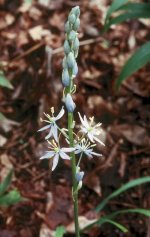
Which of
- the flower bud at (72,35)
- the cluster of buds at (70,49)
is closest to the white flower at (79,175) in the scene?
the cluster of buds at (70,49)

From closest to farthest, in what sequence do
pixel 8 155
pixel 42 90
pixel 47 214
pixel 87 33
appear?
pixel 47 214, pixel 8 155, pixel 42 90, pixel 87 33

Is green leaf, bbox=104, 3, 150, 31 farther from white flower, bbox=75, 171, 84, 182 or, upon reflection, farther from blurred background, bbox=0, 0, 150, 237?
white flower, bbox=75, 171, 84, 182

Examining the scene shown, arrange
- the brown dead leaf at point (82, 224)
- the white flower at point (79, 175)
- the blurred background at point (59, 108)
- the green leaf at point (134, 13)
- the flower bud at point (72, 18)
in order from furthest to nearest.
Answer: the green leaf at point (134, 13) → the blurred background at point (59, 108) → the brown dead leaf at point (82, 224) → the white flower at point (79, 175) → the flower bud at point (72, 18)

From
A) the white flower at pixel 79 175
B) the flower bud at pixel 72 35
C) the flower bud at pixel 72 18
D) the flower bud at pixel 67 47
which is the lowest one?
the white flower at pixel 79 175

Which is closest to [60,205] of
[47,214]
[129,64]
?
[47,214]

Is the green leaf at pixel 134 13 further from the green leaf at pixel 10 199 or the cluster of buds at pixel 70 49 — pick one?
the cluster of buds at pixel 70 49

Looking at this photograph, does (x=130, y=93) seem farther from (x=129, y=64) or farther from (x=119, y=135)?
(x=129, y=64)

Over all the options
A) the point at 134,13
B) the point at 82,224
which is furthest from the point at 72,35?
the point at 134,13
